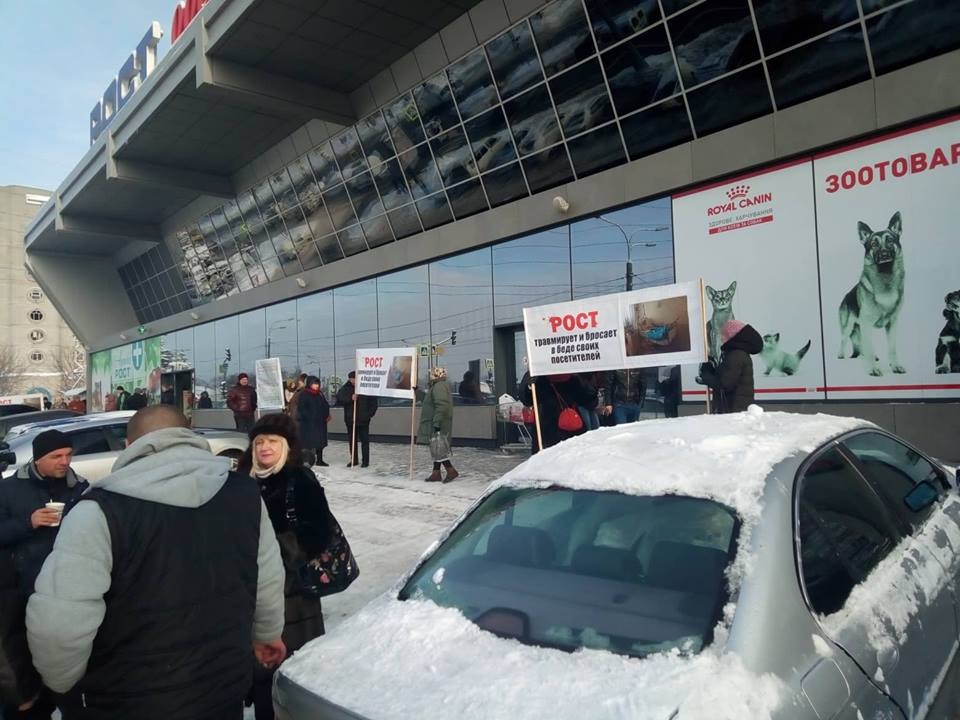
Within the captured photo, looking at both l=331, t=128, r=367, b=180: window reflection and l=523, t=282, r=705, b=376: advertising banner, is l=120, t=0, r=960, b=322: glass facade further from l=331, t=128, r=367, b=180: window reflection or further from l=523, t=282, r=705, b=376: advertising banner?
l=523, t=282, r=705, b=376: advertising banner

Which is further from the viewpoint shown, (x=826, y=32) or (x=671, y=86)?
(x=671, y=86)

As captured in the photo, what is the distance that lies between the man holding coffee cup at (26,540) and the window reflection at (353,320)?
592 inches

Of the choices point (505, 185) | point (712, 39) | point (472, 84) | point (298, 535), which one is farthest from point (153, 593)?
point (472, 84)

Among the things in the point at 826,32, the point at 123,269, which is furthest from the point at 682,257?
the point at 123,269

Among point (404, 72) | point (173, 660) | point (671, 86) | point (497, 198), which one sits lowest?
point (173, 660)

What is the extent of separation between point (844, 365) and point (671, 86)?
19.2 feet

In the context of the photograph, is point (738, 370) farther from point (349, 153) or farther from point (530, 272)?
point (349, 153)

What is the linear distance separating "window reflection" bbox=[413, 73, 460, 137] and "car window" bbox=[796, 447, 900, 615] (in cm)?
1445

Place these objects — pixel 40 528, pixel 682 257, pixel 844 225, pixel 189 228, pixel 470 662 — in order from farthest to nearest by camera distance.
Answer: pixel 189 228
pixel 682 257
pixel 844 225
pixel 40 528
pixel 470 662

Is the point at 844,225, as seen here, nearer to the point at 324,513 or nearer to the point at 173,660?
the point at 324,513

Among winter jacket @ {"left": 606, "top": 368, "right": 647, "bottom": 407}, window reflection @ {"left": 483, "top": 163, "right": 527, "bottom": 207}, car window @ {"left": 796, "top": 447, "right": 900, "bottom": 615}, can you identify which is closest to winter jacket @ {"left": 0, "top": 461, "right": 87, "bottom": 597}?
car window @ {"left": 796, "top": 447, "right": 900, "bottom": 615}

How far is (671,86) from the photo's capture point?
1159cm

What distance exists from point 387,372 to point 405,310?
6.49 m

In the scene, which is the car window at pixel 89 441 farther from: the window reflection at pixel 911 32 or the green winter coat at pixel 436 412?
the window reflection at pixel 911 32
